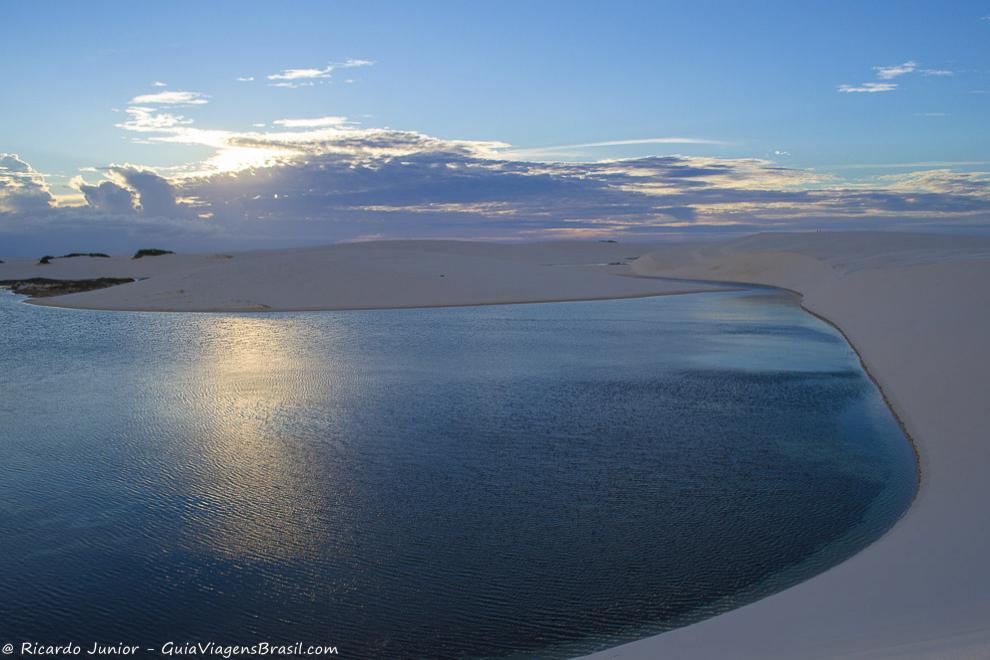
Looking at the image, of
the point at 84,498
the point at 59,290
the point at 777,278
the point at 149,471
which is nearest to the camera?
the point at 84,498

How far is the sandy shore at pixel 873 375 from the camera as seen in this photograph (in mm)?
4055

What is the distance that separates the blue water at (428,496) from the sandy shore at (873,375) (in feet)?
1.38

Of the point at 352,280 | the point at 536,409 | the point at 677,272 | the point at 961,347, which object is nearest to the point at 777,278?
the point at 677,272

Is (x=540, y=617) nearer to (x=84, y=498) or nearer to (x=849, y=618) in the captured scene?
(x=849, y=618)

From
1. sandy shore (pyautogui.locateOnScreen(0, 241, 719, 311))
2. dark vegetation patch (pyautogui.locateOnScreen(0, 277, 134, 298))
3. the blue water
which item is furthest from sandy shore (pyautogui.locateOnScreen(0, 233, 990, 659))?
dark vegetation patch (pyautogui.locateOnScreen(0, 277, 134, 298))

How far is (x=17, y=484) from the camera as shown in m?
7.39

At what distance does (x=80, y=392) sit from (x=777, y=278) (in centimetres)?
4220

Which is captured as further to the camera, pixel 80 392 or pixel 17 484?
pixel 80 392

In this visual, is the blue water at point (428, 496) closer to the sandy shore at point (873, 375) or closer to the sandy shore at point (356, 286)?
the sandy shore at point (873, 375)

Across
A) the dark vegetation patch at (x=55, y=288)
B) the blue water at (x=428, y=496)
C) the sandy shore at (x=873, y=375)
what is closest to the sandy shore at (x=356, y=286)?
the sandy shore at (x=873, y=375)

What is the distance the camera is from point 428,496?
22.6ft

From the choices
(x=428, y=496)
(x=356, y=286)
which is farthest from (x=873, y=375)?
(x=356, y=286)

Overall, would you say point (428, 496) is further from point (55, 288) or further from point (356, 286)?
point (55, 288)

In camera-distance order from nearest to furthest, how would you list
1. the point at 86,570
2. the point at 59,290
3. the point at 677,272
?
the point at 86,570
the point at 59,290
the point at 677,272
